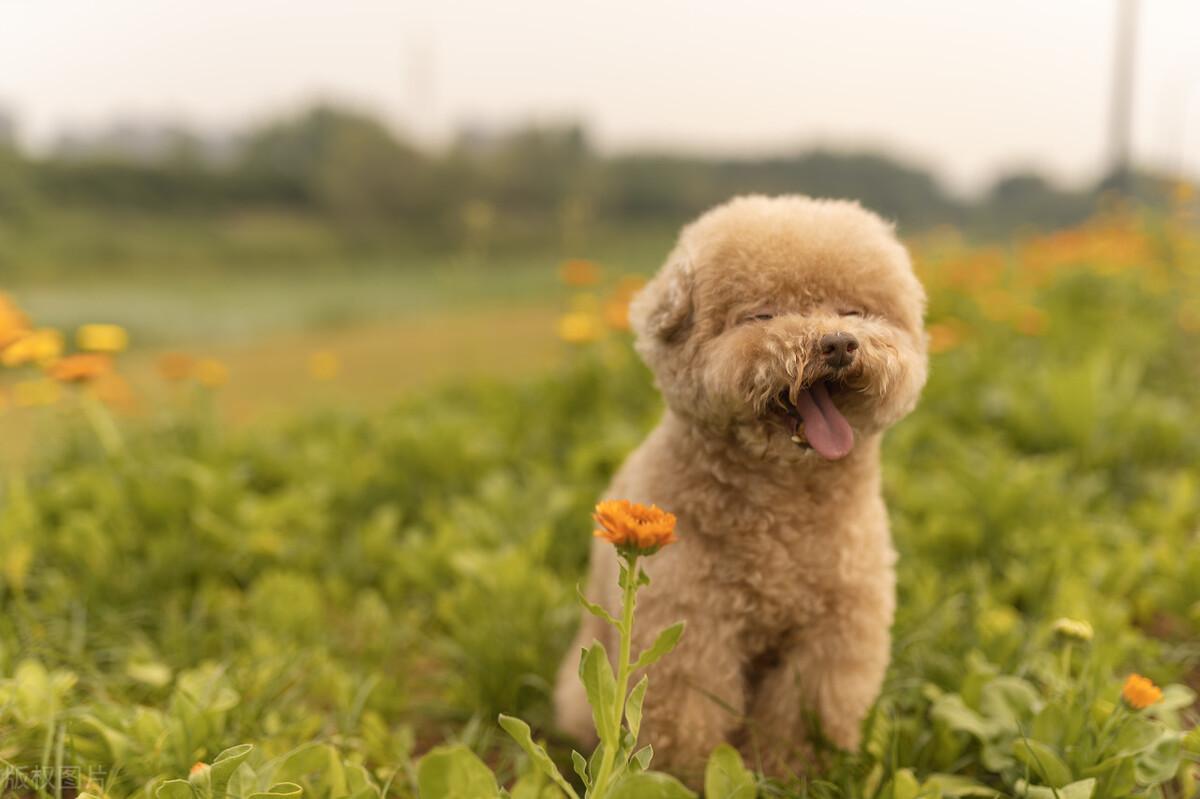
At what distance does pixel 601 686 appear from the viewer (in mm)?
1267

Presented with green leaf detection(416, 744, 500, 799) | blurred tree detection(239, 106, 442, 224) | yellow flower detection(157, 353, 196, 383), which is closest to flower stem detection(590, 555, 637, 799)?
green leaf detection(416, 744, 500, 799)

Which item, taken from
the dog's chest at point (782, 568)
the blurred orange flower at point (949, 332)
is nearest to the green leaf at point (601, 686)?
the dog's chest at point (782, 568)

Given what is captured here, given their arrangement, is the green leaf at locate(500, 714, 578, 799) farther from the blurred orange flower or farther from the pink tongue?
the blurred orange flower

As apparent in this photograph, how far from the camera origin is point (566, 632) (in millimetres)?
2391

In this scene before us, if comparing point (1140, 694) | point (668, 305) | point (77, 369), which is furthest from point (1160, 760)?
point (77, 369)

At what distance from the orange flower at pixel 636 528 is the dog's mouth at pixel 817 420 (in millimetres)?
363

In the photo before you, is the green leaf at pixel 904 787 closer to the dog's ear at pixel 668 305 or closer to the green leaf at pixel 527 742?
the green leaf at pixel 527 742

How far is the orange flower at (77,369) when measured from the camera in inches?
106

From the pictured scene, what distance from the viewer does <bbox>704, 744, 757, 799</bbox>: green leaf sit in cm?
151

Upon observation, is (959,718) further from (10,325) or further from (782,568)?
(10,325)

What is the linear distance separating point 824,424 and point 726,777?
0.69m

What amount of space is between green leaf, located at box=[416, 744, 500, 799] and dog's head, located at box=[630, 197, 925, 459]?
756 mm

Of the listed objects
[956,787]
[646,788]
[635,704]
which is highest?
[635,704]

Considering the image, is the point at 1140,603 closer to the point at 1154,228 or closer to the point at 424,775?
the point at 424,775
